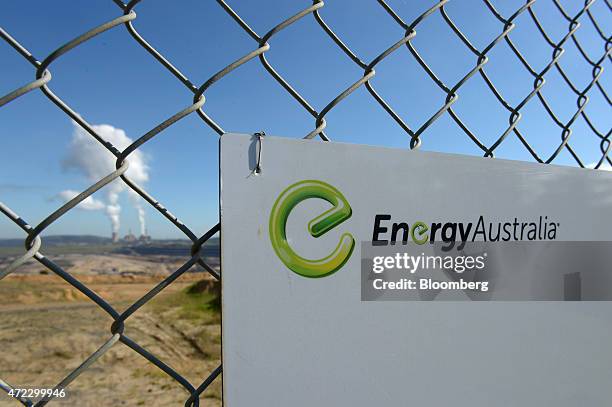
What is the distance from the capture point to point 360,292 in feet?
1.85

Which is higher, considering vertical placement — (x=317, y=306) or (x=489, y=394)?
(x=317, y=306)

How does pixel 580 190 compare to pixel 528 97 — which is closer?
pixel 580 190

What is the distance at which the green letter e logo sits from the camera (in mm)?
528

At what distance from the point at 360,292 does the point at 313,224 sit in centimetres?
13

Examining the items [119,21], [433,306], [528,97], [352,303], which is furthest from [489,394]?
[119,21]

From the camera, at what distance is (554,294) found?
69cm

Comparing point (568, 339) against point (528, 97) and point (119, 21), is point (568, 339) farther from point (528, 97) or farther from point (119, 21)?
point (119, 21)

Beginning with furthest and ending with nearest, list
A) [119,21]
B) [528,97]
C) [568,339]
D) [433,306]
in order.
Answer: [528,97] < [568,339] < [433,306] < [119,21]

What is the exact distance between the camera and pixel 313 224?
21.4 inches

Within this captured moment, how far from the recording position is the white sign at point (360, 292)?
1.70ft

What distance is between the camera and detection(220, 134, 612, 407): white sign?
52 centimetres

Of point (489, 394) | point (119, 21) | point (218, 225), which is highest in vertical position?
point (119, 21)

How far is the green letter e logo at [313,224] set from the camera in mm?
528

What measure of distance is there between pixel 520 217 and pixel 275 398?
520mm
